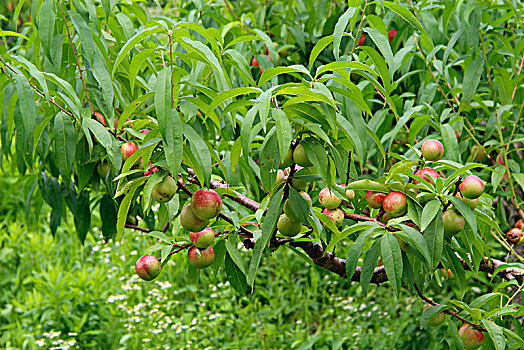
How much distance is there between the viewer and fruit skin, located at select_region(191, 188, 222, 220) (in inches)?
43.3

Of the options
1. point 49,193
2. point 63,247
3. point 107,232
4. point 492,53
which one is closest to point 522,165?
point 492,53

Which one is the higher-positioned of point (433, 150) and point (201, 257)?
point (433, 150)

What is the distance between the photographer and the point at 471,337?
135 centimetres

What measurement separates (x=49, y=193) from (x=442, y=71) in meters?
1.30

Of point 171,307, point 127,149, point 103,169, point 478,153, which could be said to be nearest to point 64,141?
point 127,149

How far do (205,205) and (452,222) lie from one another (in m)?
0.51

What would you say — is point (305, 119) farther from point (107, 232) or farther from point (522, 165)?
point (522, 165)

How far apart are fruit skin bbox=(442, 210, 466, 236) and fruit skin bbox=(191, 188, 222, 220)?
474mm

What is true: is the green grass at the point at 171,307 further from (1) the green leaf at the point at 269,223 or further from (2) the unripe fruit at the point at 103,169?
(1) the green leaf at the point at 269,223

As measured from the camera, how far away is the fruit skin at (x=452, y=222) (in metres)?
1.16

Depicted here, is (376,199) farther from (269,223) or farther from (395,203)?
(269,223)

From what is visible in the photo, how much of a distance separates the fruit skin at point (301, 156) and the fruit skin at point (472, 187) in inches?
13.8

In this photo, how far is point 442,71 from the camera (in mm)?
1729

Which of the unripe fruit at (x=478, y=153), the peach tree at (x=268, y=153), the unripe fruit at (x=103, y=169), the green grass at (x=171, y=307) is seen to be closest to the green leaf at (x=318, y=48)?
the peach tree at (x=268, y=153)
